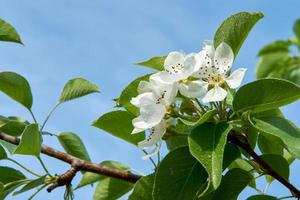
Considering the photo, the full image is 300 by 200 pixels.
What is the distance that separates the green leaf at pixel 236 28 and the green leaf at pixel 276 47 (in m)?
Answer: 2.93

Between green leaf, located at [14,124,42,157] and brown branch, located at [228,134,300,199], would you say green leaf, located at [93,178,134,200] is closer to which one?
green leaf, located at [14,124,42,157]

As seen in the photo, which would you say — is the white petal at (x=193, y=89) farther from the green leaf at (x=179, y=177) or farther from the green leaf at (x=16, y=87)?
the green leaf at (x=16, y=87)

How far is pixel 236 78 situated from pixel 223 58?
5 centimetres

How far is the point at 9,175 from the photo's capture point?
77.8 inches

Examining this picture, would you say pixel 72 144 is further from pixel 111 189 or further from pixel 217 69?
pixel 217 69

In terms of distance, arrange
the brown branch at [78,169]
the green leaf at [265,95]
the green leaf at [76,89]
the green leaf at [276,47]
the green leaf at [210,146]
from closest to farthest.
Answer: the green leaf at [210,146] → the green leaf at [265,95] → the brown branch at [78,169] → the green leaf at [76,89] → the green leaf at [276,47]

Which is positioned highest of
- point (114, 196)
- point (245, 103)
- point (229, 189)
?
point (245, 103)

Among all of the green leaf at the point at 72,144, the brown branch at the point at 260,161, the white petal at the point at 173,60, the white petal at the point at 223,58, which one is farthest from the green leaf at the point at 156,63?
the green leaf at the point at 72,144

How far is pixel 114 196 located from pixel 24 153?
32 cm

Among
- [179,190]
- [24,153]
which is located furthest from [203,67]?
[24,153]

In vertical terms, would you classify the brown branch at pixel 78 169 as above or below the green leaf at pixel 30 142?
below

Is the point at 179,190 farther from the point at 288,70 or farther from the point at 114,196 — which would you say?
the point at 288,70

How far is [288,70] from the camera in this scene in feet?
14.5

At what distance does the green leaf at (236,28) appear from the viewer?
1519mm
